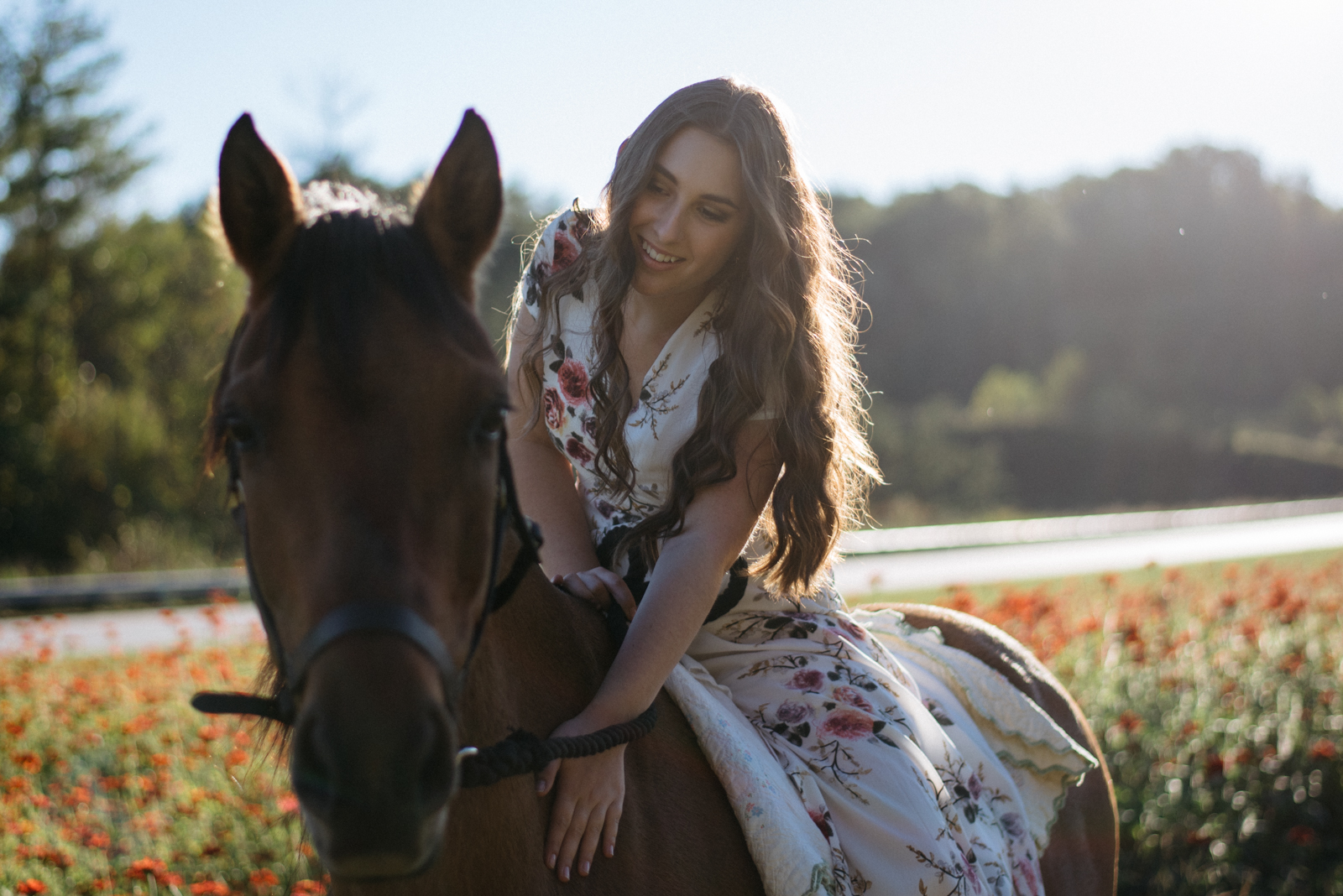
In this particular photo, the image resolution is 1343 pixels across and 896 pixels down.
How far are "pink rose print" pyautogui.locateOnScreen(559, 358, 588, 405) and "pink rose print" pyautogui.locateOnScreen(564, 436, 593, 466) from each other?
96mm

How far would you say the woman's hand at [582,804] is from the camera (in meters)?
1.69

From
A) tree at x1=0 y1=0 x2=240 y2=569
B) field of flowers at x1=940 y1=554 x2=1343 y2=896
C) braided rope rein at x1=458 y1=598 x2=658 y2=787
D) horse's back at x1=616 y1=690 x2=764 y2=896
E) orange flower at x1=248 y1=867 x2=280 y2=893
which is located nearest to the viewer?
braided rope rein at x1=458 y1=598 x2=658 y2=787

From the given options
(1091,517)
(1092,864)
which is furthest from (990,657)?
(1091,517)

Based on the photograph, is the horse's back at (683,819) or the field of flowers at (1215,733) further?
the field of flowers at (1215,733)

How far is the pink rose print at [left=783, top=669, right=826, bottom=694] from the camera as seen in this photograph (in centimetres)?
230

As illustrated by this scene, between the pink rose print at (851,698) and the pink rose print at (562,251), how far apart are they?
1.30 m

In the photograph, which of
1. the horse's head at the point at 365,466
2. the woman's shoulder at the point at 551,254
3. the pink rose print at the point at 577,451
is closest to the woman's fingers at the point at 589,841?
the horse's head at the point at 365,466

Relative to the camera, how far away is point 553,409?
98.5 inches

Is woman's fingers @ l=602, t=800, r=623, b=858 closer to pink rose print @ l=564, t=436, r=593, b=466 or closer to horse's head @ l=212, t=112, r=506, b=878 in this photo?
horse's head @ l=212, t=112, r=506, b=878

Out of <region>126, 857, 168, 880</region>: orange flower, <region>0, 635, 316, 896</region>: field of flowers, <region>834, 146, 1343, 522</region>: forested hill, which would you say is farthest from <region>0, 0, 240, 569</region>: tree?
<region>834, 146, 1343, 522</region>: forested hill

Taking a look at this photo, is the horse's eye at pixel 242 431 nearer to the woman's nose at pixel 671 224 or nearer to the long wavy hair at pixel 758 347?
the long wavy hair at pixel 758 347

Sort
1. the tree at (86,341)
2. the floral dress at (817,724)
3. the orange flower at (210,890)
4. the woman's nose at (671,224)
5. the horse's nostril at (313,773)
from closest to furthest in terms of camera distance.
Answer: the horse's nostril at (313,773)
the floral dress at (817,724)
the woman's nose at (671,224)
the orange flower at (210,890)
the tree at (86,341)

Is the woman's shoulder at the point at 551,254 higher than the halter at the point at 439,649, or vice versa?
the woman's shoulder at the point at 551,254

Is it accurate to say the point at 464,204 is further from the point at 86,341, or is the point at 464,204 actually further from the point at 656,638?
the point at 86,341
